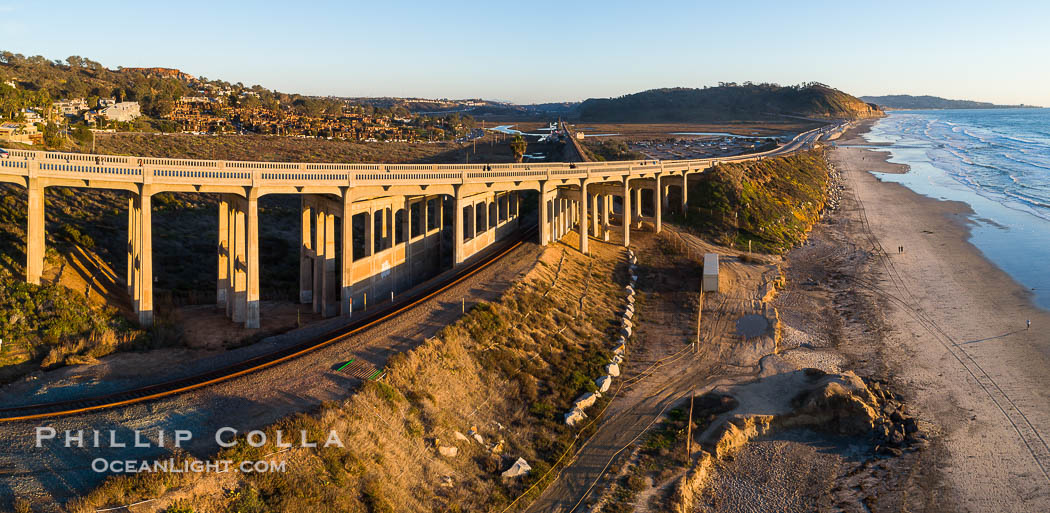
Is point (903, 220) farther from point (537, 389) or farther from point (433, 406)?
point (433, 406)

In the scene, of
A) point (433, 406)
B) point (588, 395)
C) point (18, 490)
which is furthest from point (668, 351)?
point (18, 490)

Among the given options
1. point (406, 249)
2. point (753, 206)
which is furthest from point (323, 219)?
point (753, 206)

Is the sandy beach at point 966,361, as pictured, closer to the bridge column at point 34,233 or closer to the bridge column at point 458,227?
the bridge column at point 458,227

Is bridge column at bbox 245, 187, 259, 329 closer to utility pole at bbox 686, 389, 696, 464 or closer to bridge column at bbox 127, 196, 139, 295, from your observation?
bridge column at bbox 127, 196, 139, 295

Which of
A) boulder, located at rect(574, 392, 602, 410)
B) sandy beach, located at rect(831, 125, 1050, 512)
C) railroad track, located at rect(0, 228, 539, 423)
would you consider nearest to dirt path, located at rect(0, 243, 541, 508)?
railroad track, located at rect(0, 228, 539, 423)

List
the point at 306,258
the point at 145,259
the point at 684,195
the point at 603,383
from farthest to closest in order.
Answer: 1. the point at 684,195
2. the point at 306,258
3. the point at 145,259
4. the point at 603,383

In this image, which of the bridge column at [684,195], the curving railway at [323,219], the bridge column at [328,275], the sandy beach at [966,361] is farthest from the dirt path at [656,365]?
the bridge column at [684,195]

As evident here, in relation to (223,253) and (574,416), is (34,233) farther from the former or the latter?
(574,416)
